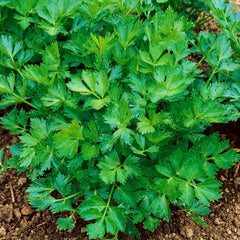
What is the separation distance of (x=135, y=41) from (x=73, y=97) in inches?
17.0

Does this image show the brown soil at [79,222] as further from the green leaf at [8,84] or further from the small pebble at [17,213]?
the green leaf at [8,84]

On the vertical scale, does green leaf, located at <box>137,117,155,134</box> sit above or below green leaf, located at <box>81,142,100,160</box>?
above

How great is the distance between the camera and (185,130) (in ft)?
4.91

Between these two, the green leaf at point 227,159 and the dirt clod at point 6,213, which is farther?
the dirt clod at point 6,213

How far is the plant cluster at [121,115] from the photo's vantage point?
1.38 metres

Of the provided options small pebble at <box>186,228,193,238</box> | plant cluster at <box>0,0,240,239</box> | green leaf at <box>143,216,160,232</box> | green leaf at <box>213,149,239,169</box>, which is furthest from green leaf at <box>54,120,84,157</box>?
small pebble at <box>186,228,193,238</box>

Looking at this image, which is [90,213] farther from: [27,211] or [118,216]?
[27,211]

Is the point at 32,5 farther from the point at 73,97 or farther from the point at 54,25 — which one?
the point at 73,97

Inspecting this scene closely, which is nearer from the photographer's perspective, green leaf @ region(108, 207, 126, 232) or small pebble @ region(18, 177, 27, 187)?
green leaf @ region(108, 207, 126, 232)

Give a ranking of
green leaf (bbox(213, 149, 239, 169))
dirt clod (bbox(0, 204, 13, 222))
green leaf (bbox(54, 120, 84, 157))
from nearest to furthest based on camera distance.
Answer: green leaf (bbox(54, 120, 84, 157)), green leaf (bbox(213, 149, 239, 169)), dirt clod (bbox(0, 204, 13, 222))

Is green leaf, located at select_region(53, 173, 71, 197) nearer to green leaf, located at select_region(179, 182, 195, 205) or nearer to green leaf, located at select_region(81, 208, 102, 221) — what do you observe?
green leaf, located at select_region(81, 208, 102, 221)

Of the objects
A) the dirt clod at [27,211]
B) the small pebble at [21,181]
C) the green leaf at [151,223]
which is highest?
the green leaf at [151,223]

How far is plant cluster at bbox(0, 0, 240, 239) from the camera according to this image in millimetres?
1382

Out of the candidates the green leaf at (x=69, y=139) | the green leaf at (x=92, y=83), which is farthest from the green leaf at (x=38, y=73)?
the green leaf at (x=69, y=139)
